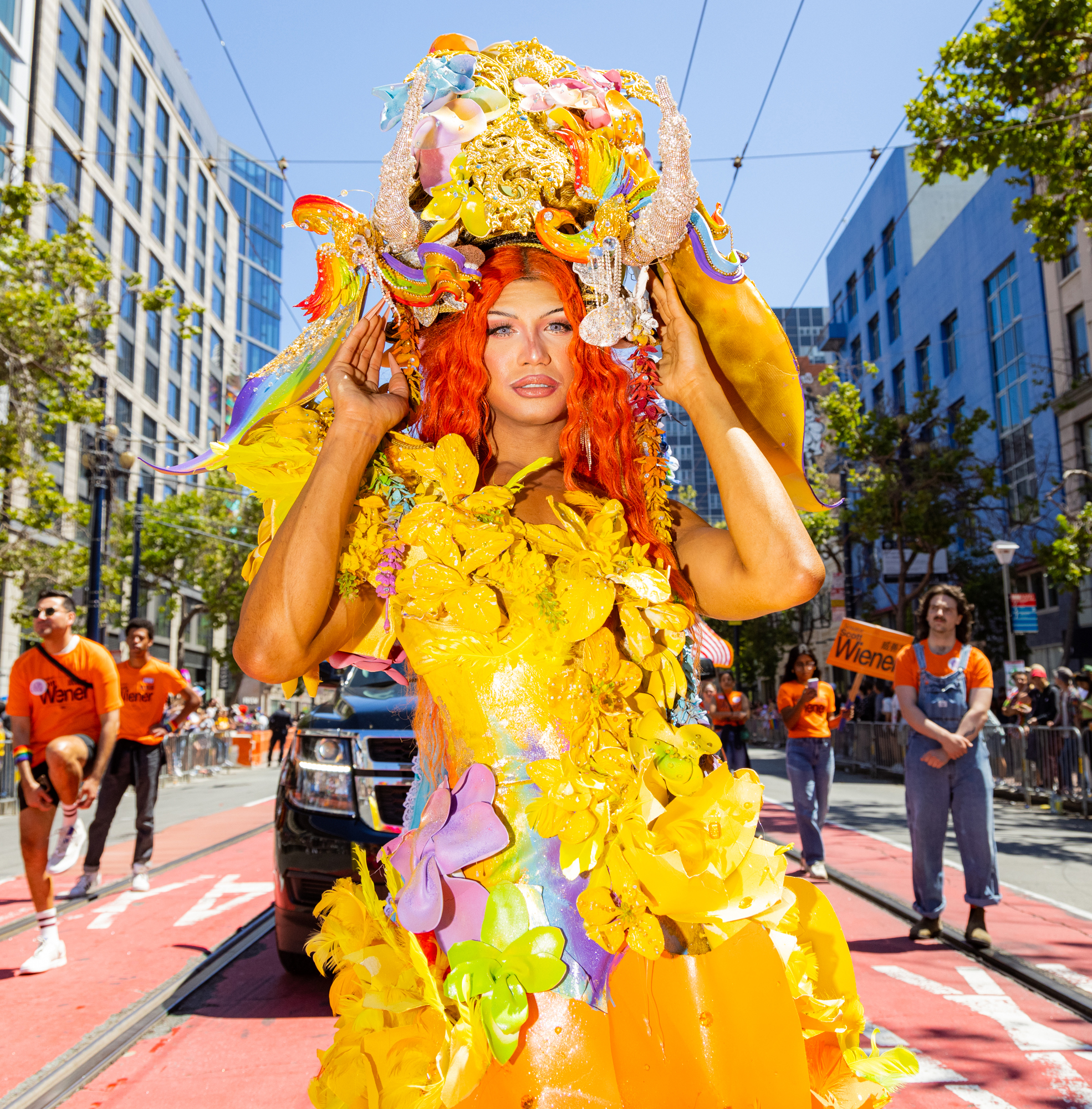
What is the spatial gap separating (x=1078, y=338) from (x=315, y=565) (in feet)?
88.1

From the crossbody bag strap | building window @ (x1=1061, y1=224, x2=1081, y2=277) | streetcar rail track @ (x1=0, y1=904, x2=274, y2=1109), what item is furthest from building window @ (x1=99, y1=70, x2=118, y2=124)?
streetcar rail track @ (x1=0, y1=904, x2=274, y2=1109)

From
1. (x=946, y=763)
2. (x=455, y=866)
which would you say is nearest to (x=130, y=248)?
(x=946, y=763)

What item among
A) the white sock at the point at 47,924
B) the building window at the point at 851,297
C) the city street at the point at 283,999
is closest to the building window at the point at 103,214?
the building window at the point at 851,297

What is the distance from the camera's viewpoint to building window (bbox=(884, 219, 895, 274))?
1559 inches

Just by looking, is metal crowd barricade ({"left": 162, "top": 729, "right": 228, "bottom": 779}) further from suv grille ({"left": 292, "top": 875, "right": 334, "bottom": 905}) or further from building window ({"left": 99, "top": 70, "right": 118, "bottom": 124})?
building window ({"left": 99, "top": 70, "right": 118, "bottom": 124})

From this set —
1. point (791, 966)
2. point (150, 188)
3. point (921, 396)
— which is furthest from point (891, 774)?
point (150, 188)

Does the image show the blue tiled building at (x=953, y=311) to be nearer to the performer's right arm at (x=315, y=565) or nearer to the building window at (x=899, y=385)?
the building window at (x=899, y=385)

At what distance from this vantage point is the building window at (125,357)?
3984 centimetres

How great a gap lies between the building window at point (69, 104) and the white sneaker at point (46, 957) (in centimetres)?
3425

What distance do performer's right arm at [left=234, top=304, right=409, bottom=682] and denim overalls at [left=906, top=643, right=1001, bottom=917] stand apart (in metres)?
4.89

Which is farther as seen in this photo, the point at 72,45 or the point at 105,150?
the point at 105,150

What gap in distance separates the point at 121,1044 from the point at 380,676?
7.43 feet

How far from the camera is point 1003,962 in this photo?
16.9 feet

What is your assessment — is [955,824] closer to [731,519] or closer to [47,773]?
[731,519]
